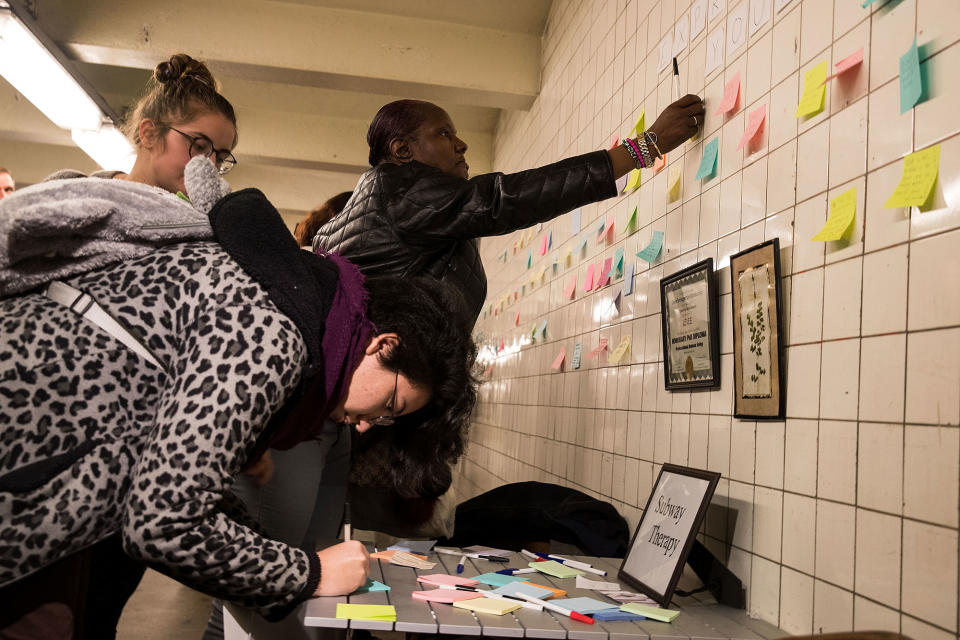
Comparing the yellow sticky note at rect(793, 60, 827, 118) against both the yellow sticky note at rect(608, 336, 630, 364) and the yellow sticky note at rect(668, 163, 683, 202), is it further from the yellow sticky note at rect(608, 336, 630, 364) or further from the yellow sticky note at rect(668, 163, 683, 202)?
the yellow sticky note at rect(608, 336, 630, 364)

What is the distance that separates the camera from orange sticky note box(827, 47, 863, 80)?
4.49ft

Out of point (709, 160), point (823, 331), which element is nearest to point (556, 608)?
point (823, 331)

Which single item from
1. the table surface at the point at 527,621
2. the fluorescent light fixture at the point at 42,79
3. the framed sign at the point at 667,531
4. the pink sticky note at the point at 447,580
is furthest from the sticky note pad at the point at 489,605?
the fluorescent light fixture at the point at 42,79

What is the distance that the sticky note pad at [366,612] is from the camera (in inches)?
46.6

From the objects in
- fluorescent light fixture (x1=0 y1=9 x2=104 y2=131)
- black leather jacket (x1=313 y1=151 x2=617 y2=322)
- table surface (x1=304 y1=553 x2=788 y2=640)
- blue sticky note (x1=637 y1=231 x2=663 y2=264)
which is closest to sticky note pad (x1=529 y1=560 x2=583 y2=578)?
table surface (x1=304 y1=553 x2=788 y2=640)

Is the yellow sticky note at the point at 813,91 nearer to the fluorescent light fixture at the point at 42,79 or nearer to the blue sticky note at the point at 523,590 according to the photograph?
the blue sticky note at the point at 523,590

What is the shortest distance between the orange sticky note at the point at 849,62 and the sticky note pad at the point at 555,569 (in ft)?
3.73

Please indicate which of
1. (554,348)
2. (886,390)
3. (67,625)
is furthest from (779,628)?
(554,348)

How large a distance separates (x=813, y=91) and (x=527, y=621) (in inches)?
44.0

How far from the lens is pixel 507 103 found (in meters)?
4.38

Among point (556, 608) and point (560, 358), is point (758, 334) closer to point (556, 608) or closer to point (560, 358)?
point (556, 608)

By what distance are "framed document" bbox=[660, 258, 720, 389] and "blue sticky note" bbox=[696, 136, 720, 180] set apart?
23 centimetres

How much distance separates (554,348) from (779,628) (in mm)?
1972

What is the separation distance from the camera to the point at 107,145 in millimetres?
4910
